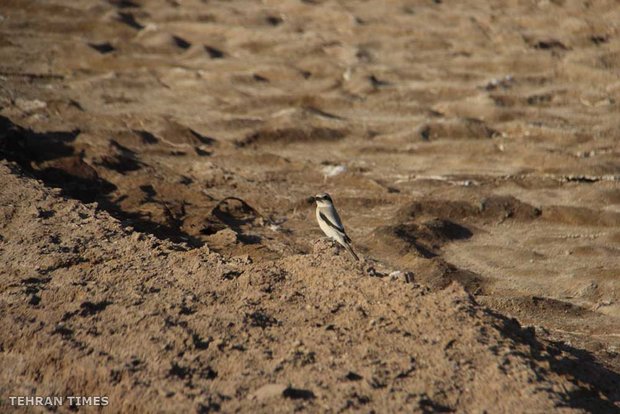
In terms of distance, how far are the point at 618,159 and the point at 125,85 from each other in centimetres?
875

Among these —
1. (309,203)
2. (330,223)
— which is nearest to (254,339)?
(330,223)

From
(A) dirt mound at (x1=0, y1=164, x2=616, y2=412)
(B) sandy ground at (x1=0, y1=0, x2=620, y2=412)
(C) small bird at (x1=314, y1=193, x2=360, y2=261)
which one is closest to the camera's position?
(A) dirt mound at (x1=0, y1=164, x2=616, y2=412)

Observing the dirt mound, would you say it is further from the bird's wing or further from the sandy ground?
the bird's wing

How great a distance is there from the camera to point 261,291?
19.8 feet

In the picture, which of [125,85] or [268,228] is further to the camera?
[125,85]

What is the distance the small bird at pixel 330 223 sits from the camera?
25.8 feet

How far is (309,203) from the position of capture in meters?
11.2

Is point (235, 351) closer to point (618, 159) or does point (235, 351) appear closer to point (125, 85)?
point (618, 159)

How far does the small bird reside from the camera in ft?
25.8

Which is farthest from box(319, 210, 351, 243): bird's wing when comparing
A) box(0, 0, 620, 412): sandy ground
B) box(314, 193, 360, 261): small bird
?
box(0, 0, 620, 412): sandy ground

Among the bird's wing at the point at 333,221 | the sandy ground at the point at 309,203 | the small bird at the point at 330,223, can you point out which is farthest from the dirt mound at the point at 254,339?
the bird's wing at the point at 333,221

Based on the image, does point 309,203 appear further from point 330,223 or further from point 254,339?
point 254,339

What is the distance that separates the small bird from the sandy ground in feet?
1.65

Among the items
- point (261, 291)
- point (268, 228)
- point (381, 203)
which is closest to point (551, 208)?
point (381, 203)
